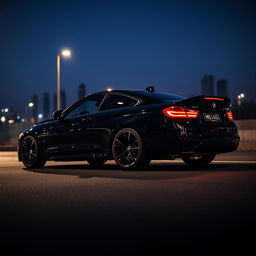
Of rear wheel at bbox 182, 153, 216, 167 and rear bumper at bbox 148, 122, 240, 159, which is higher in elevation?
rear bumper at bbox 148, 122, 240, 159

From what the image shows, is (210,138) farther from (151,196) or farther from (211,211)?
(211,211)

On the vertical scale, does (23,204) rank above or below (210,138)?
below

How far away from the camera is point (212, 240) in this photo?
423 centimetres

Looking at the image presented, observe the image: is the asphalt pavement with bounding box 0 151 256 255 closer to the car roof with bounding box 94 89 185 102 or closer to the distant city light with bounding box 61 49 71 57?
the car roof with bounding box 94 89 185 102

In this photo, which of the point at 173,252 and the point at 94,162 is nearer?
the point at 173,252

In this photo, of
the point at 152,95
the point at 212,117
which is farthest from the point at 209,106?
the point at 152,95

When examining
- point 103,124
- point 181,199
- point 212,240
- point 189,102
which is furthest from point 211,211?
point 103,124

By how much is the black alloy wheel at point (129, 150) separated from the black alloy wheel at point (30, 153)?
2313 millimetres

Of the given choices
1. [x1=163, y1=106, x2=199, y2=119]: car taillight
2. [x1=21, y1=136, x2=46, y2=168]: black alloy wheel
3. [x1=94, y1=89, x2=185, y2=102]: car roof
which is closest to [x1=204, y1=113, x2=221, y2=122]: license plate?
[x1=163, y1=106, x2=199, y2=119]: car taillight

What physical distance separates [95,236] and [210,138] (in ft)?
19.0

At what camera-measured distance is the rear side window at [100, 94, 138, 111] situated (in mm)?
10539

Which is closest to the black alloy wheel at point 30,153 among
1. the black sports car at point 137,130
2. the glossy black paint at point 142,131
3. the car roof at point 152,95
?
the black sports car at point 137,130

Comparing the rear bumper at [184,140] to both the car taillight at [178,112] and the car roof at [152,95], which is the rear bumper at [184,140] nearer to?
the car taillight at [178,112]

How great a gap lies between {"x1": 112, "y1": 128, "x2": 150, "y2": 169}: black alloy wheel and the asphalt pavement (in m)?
1.01
